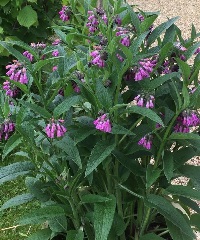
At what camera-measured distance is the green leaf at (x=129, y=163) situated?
1777mm

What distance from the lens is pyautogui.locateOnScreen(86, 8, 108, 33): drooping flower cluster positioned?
1858mm

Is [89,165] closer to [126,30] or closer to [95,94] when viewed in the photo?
[95,94]

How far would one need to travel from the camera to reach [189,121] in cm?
158

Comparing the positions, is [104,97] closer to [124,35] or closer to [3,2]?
[124,35]

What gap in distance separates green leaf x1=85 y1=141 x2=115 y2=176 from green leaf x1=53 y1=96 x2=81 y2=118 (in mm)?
182

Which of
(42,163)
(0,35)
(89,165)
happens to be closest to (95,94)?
(89,165)

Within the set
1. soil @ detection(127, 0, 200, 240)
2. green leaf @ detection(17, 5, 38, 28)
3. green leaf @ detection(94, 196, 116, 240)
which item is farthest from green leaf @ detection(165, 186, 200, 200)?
soil @ detection(127, 0, 200, 240)

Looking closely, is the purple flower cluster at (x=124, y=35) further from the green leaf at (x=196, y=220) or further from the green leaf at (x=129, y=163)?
the green leaf at (x=196, y=220)

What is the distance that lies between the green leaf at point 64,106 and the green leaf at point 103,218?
386mm

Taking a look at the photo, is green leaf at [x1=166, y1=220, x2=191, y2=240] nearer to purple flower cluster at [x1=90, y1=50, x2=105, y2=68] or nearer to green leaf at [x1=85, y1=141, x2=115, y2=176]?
green leaf at [x1=85, y1=141, x2=115, y2=176]

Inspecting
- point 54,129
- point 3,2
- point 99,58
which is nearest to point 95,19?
point 99,58

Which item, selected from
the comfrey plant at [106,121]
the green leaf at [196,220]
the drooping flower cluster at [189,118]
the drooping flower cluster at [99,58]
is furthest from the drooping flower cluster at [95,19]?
the green leaf at [196,220]

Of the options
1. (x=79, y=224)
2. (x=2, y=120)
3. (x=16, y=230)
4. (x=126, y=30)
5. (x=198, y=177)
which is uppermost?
(x=126, y=30)

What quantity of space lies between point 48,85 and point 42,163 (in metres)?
0.30
